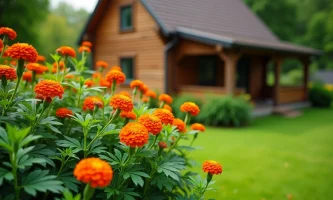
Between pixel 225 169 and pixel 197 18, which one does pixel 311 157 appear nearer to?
pixel 225 169

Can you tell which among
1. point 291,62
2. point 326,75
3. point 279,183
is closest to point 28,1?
point 279,183

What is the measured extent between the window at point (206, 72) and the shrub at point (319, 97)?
248 inches

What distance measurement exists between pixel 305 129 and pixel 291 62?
3602cm

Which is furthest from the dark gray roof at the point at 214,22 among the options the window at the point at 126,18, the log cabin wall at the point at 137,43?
the window at the point at 126,18

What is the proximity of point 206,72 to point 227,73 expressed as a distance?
3335 millimetres

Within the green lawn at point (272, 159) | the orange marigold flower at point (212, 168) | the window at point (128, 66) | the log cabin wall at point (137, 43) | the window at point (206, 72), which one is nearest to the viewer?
the orange marigold flower at point (212, 168)

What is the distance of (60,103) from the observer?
2.38 meters

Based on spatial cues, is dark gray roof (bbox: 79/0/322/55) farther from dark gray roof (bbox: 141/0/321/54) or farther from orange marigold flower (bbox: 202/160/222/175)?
orange marigold flower (bbox: 202/160/222/175)

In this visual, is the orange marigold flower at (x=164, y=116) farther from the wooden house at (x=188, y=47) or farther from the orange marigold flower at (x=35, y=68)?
the wooden house at (x=188, y=47)

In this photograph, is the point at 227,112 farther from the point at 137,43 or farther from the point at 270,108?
the point at 137,43

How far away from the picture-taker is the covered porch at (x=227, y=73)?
10.1 meters

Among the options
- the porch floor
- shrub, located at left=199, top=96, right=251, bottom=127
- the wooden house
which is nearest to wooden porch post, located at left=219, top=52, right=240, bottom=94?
the wooden house

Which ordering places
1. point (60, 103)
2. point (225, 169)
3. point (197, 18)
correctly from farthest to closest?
point (197, 18) → point (225, 169) → point (60, 103)

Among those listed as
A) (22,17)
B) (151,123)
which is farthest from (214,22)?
(22,17)
